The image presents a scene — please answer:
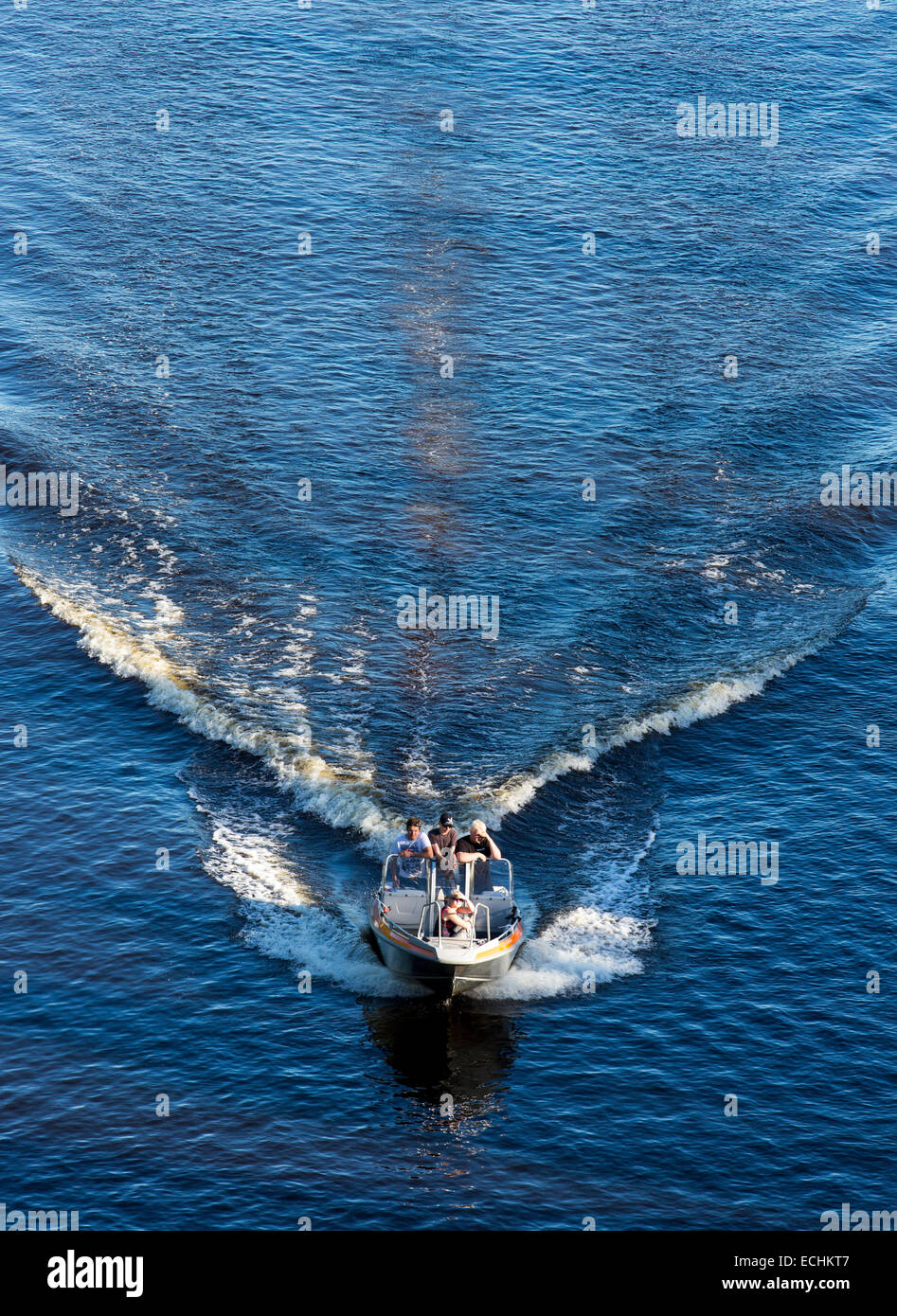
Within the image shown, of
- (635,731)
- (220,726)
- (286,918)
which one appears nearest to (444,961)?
(286,918)

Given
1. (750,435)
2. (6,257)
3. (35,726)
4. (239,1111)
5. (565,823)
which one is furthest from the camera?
(6,257)

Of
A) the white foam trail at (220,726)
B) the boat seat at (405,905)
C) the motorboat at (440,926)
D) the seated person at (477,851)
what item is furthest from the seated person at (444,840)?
the white foam trail at (220,726)

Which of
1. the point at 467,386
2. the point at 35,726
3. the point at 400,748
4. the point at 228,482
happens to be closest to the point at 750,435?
the point at 467,386

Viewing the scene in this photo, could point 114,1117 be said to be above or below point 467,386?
below

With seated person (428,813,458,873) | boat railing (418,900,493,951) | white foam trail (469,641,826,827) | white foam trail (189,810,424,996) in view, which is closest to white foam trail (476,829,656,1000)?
boat railing (418,900,493,951)

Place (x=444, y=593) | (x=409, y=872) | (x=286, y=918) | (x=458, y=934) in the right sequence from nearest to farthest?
(x=458, y=934) → (x=409, y=872) → (x=286, y=918) → (x=444, y=593)

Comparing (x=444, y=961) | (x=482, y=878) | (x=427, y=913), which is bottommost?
(x=444, y=961)

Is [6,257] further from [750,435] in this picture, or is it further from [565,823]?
[565,823]

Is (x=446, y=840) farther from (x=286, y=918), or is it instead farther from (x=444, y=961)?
(x=286, y=918)
